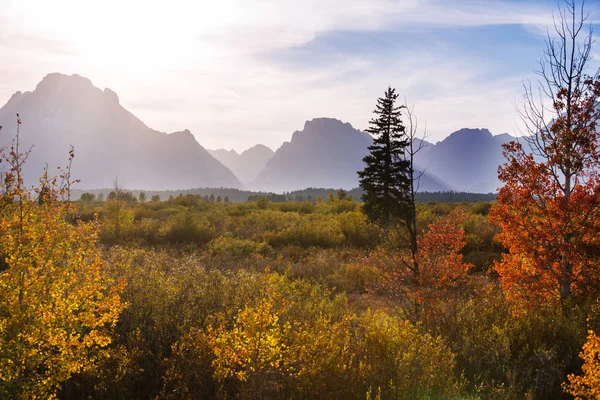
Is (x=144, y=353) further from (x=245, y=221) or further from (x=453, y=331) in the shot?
(x=245, y=221)

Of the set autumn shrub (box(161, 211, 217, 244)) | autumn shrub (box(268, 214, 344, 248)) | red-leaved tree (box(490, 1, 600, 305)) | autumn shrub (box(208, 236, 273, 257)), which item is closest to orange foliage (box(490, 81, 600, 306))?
red-leaved tree (box(490, 1, 600, 305))

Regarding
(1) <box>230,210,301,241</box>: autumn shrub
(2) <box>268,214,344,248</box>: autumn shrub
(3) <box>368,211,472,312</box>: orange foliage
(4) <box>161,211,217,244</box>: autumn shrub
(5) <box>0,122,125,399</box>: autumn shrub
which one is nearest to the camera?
(5) <box>0,122,125,399</box>: autumn shrub

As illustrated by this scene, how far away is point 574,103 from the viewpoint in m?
7.30

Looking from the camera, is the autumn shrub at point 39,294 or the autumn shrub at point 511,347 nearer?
the autumn shrub at point 39,294

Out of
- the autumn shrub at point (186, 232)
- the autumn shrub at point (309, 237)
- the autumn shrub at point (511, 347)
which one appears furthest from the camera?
the autumn shrub at point (186, 232)

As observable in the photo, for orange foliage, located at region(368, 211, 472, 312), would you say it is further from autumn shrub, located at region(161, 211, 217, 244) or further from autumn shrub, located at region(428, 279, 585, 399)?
autumn shrub, located at region(161, 211, 217, 244)

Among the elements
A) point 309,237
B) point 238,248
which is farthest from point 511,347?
point 309,237

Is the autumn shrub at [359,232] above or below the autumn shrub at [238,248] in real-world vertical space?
above

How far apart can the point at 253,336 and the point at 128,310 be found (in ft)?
11.2

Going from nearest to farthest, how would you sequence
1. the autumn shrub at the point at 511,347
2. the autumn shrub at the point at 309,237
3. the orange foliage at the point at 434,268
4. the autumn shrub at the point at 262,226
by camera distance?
the autumn shrub at the point at 511,347
the orange foliage at the point at 434,268
the autumn shrub at the point at 309,237
the autumn shrub at the point at 262,226

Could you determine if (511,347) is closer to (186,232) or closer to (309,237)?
(309,237)

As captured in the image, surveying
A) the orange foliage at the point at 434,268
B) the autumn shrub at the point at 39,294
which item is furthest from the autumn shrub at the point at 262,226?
the autumn shrub at the point at 39,294

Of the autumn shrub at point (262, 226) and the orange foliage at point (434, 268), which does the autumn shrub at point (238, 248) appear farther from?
the orange foliage at point (434, 268)

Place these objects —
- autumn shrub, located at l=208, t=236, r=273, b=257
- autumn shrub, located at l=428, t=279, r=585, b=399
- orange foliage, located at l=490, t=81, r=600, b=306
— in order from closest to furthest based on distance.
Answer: autumn shrub, located at l=428, t=279, r=585, b=399, orange foliage, located at l=490, t=81, r=600, b=306, autumn shrub, located at l=208, t=236, r=273, b=257
